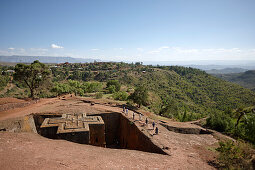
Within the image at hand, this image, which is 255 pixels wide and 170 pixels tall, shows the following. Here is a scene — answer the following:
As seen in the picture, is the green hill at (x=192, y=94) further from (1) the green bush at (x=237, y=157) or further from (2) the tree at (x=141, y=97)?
(1) the green bush at (x=237, y=157)

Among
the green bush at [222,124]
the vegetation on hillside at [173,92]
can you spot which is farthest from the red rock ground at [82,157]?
the vegetation on hillside at [173,92]

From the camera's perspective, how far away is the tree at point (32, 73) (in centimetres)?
2377

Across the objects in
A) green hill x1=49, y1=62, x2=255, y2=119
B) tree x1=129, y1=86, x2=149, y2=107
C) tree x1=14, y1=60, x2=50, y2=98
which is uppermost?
tree x1=14, y1=60, x2=50, y2=98

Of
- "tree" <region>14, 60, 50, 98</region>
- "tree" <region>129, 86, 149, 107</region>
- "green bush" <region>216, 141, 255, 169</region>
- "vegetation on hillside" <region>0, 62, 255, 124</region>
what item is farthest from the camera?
"vegetation on hillside" <region>0, 62, 255, 124</region>

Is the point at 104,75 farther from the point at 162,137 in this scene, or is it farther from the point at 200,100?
the point at 162,137

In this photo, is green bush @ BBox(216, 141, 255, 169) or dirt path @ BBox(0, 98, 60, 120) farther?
dirt path @ BBox(0, 98, 60, 120)

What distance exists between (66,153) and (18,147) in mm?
3195

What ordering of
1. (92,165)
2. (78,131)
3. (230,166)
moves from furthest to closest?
(78,131) < (230,166) < (92,165)

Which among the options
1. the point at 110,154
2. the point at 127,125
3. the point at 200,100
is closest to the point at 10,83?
the point at 127,125

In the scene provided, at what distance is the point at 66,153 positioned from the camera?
27.3 feet

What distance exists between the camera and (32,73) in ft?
80.7

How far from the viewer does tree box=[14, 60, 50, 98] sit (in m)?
23.8

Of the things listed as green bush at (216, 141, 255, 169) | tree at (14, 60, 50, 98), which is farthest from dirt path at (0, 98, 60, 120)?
green bush at (216, 141, 255, 169)

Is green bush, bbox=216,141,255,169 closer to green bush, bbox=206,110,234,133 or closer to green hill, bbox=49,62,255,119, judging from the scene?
green bush, bbox=206,110,234,133
